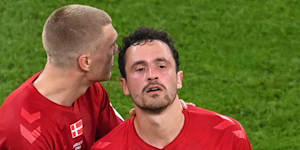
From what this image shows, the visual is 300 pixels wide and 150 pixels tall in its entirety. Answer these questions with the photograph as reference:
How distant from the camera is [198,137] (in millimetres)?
4504

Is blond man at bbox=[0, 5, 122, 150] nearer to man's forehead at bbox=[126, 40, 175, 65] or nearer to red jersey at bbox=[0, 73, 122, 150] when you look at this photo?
red jersey at bbox=[0, 73, 122, 150]

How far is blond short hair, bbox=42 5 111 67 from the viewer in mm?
4707

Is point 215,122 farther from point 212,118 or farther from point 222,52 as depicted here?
point 222,52

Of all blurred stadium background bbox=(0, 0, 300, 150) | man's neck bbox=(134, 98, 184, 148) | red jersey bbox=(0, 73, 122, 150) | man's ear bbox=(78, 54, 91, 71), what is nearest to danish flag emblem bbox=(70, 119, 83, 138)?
red jersey bbox=(0, 73, 122, 150)

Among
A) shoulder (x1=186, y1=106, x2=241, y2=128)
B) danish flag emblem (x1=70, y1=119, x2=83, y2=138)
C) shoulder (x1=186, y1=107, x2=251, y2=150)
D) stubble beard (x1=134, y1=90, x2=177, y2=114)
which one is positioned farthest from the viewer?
danish flag emblem (x1=70, y1=119, x2=83, y2=138)

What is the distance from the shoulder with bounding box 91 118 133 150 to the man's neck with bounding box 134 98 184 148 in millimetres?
118

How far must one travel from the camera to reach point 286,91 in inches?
332

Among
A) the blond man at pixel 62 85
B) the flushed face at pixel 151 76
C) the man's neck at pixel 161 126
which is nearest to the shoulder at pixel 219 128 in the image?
the man's neck at pixel 161 126

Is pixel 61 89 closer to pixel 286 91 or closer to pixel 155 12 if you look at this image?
pixel 286 91

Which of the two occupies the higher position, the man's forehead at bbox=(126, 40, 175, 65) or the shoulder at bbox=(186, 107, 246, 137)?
the man's forehead at bbox=(126, 40, 175, 65)

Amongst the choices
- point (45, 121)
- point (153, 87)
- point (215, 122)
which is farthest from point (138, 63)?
point (45, 121)

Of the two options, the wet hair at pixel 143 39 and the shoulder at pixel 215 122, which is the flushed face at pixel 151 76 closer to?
the wet hair at pixel 143 39

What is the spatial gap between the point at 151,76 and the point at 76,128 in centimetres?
89

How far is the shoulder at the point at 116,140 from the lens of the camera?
4559 mm
